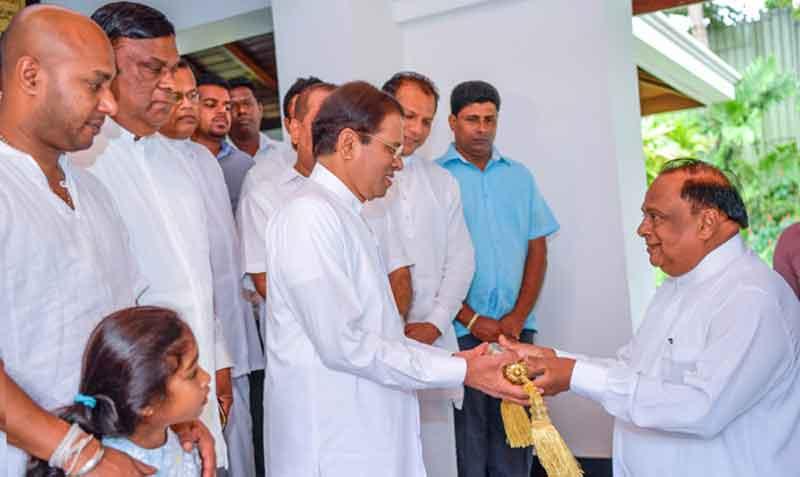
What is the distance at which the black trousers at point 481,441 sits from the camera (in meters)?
4.17

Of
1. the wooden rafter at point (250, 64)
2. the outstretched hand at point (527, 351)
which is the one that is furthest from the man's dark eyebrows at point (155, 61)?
the wooden rafter at point (250, 64)

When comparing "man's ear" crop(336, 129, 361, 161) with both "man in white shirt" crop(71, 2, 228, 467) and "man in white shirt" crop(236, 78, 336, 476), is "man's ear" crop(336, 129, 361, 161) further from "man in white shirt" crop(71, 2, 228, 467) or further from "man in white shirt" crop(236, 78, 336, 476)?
"man in white shirt" crop(236, 78, 336, 476)

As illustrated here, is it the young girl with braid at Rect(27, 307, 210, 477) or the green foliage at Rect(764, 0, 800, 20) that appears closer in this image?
the young girl with braid at Rect(27, 307, 210, 477)

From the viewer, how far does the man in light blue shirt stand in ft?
13.9

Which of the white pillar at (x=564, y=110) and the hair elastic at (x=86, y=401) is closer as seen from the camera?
the hair elastic at (x=86, y=401)

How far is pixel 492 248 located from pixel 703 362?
1.92 meters

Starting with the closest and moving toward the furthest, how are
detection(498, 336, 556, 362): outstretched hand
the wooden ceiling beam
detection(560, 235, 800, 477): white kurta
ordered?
detection(560, 235, 800, 477): white kurta
detection(498, 336, 556, 362): outstretched hand
the wooden ceiling beam

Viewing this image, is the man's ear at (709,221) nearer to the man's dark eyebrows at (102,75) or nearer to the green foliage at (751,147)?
the man's dark eyebrows at (102,75)

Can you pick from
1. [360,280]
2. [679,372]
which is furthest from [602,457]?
[360,280]

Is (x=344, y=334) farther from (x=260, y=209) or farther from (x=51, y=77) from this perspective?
(x=260, y=209)

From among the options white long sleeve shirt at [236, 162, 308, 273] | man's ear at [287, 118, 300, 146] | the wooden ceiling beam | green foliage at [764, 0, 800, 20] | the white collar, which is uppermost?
green foliage at [764, 0, 800, 20]

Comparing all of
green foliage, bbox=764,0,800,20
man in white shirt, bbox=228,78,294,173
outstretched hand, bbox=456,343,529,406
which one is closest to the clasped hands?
outstretched hand, bbox=456,343,529,406

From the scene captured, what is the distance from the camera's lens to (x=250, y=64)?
8.27 m

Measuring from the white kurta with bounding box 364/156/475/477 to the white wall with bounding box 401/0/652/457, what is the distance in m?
1.02
